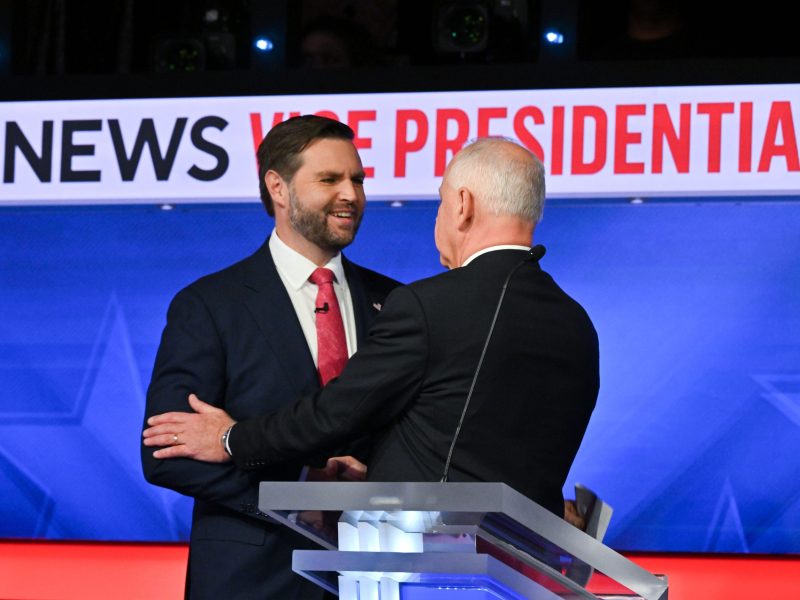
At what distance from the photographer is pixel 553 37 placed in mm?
4434

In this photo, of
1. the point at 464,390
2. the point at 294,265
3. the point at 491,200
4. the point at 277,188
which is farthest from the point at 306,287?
the point at 464,390

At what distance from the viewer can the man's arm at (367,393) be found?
2.15 metres

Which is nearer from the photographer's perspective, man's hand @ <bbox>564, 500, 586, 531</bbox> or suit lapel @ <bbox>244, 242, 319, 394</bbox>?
man's hand @ <bbox>564, 500, 586, 531</bbox>

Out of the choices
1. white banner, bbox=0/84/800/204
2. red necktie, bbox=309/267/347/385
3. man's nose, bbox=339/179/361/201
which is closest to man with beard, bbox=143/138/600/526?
red necktie, bbox=309/267/347/385

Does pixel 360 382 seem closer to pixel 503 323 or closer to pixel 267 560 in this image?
pixel 503 323

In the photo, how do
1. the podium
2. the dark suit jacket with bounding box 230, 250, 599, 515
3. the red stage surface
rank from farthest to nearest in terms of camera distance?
the red stage surface
the dark suit jacket with bounding box 230, 250, 599, 515
the podium

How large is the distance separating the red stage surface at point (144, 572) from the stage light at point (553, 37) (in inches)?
66.2

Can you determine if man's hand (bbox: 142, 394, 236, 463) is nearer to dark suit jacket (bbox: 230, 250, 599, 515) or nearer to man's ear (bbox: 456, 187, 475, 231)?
dark suit jacket (bbox: 230, 250, 599, 515)

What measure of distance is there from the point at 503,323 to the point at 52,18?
3244 mm

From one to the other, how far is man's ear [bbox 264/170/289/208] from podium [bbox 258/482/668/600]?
1.24 metres

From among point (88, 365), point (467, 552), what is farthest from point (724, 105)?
point (467, 552)

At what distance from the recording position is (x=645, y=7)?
451 cm

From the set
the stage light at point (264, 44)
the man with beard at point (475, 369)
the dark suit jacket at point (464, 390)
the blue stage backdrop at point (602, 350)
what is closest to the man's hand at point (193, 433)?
the man with beard at point (475, 369)

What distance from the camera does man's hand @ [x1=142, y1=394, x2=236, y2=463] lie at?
2525 millimetres
